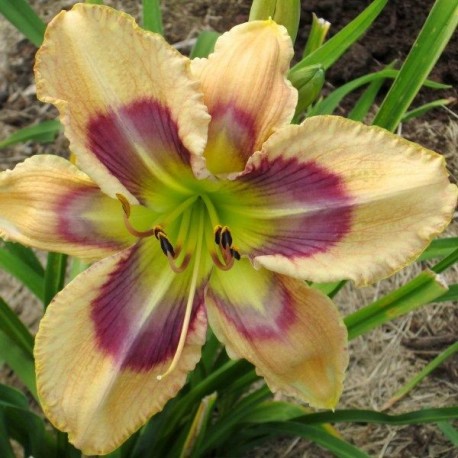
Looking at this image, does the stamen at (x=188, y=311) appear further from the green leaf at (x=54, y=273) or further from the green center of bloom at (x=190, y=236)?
the green leaf at (x=54, y=273)

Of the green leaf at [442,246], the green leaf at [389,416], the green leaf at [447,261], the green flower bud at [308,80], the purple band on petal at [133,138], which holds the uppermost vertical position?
the purple band on petal at [133,138]

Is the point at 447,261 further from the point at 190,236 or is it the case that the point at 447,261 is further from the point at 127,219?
the point at 127,219

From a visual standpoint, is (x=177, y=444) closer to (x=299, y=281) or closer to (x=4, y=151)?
(x=299, y=281)

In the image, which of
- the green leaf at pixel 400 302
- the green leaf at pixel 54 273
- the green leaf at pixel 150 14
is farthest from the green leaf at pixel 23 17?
the green leaf at pixel 400 302

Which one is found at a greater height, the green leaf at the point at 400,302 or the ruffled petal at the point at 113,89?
the ruffled petal at the point at 113,89

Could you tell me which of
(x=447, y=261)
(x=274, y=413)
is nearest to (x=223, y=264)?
(x=447, y=261)

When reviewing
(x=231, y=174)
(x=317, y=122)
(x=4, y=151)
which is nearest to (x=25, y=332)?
(x=231, y=174)
